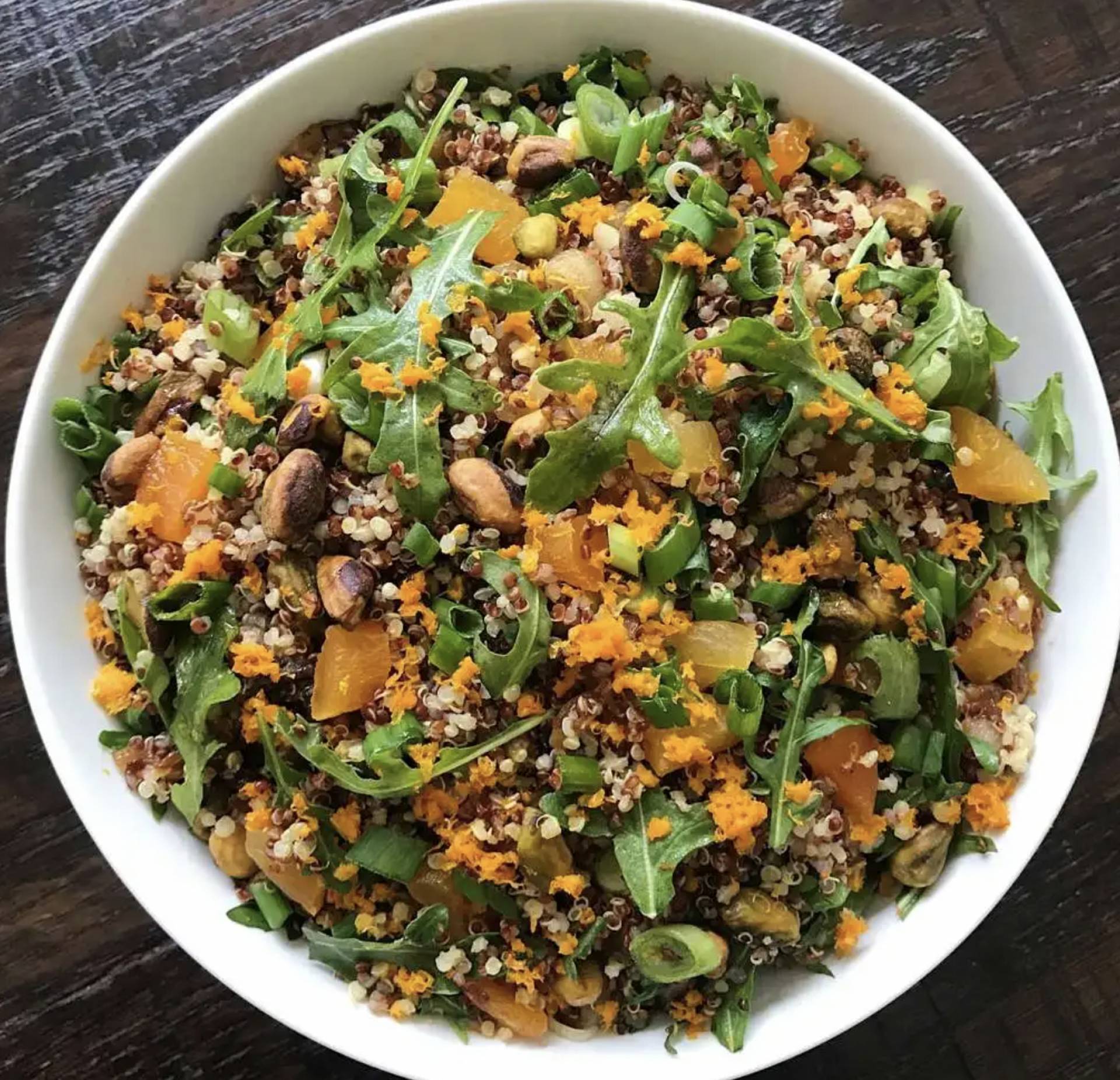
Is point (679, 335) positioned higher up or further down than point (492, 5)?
further down

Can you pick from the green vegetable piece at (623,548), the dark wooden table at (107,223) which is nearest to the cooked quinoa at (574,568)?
the green vegetable piece at (623,548)

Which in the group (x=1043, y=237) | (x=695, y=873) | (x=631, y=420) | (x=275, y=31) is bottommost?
(x=695, y=873)

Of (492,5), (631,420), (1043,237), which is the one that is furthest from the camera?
(1043,237)

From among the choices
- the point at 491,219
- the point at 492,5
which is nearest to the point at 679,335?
the point at 491,219

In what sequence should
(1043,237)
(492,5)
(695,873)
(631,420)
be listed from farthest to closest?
(1043,237) → (492,5) → (695,873) → (631,420)

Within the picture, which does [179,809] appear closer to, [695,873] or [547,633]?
[547,633]

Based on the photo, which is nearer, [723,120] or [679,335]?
[679,335]

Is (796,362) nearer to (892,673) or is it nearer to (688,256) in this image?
(688,256)

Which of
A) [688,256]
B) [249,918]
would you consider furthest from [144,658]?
[688,256]
